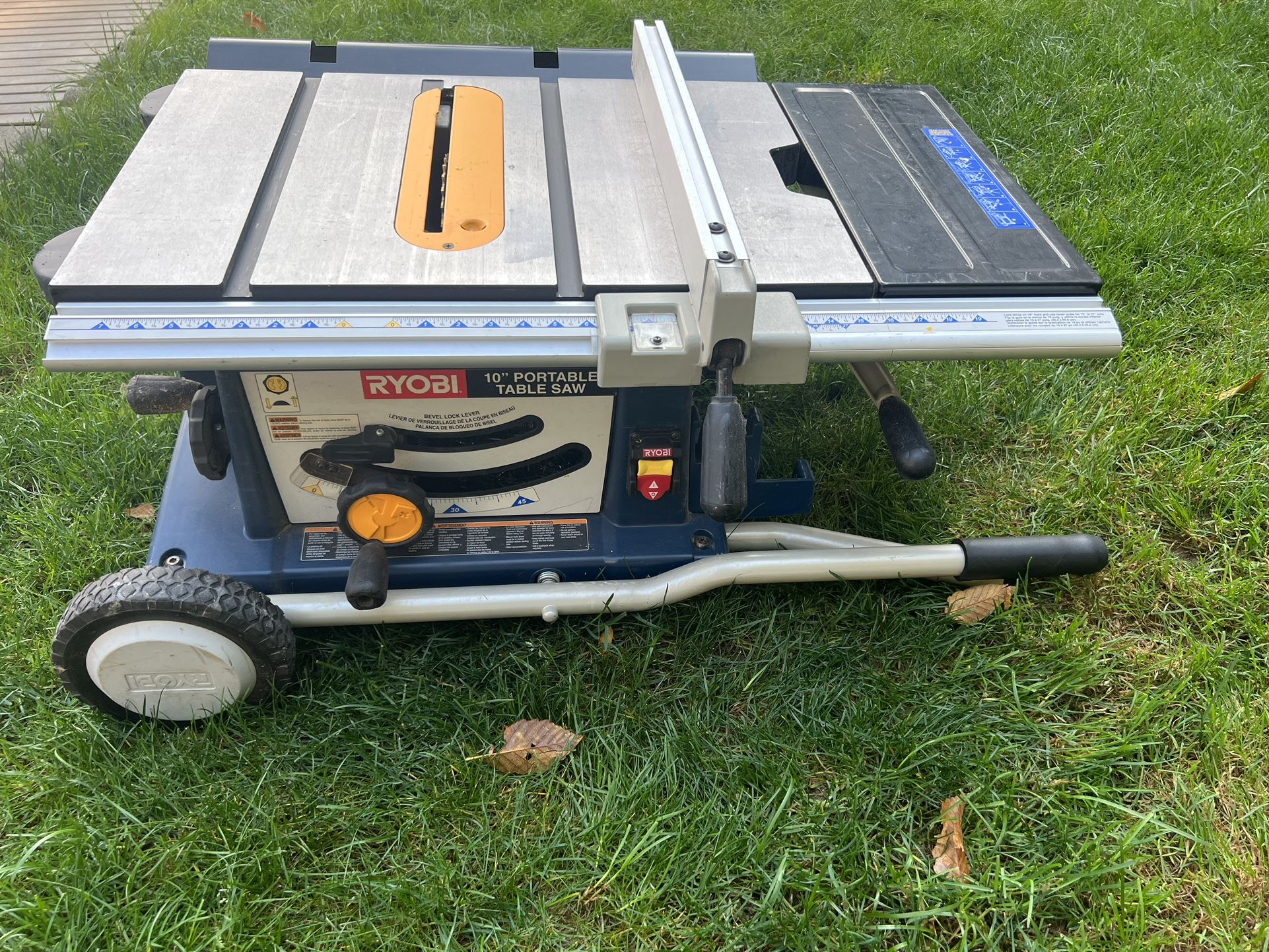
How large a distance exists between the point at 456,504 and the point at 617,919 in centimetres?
96

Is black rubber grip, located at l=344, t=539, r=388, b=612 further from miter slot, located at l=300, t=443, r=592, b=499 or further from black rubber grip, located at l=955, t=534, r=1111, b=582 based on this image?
black rubber grip, located at l=955, t=534, r=1111, b=582

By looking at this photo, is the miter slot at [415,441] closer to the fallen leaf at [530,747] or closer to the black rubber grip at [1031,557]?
the fallen leaf at [530,747]

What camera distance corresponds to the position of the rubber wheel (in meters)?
1.83

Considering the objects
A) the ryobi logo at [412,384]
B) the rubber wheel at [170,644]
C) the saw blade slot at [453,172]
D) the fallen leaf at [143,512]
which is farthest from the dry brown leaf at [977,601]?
the fallen leaf at [143,512]

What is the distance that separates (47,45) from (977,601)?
5.12 m

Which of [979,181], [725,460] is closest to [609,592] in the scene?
[725,460]

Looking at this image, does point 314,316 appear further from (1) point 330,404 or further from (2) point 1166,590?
(2) point 1166,590

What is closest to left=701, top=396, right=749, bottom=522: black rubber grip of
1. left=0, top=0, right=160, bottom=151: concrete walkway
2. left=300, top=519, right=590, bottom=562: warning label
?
left=300, top=519, right=590, bottom=562: warning label

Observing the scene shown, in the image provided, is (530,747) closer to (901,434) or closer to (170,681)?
(170,681)

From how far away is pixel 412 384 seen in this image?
6.33 feet

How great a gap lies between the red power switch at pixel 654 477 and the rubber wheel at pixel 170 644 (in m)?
0.82

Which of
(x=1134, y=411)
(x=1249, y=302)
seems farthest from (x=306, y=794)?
(x=1249, y=302)

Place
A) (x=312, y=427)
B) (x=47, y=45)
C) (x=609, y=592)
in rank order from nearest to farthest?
(x=312, y=427) → (x=609, y=592) → (x=47, y=45)

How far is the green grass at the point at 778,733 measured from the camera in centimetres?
180
